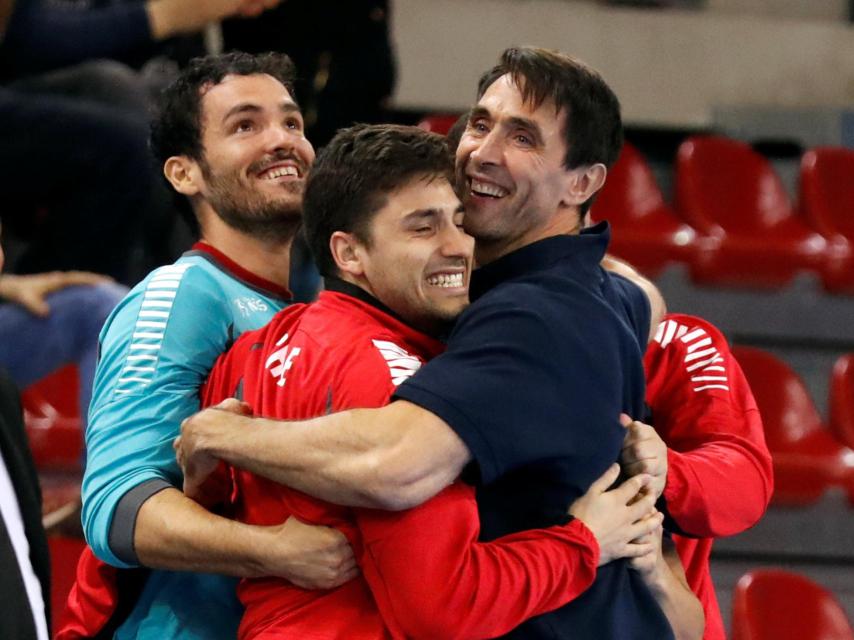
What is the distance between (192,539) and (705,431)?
98cm

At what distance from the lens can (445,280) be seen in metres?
2.38

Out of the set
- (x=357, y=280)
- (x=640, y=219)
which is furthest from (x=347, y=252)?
(x=640, y=219)

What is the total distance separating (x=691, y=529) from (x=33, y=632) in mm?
1085

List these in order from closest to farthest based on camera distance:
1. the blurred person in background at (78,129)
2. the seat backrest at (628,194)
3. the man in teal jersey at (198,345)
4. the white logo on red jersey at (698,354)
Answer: the man in teal jersey at (198,345) → the white logo on red jersey at (698,354) → the blurred person in background at (78,129) → the seat backrest at (628,194)

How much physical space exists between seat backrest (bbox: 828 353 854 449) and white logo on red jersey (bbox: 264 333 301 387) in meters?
3.64

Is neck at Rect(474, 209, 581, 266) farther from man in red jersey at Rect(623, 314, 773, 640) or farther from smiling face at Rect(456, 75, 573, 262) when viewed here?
man in red jersey at Rect(623, 314, 773, 640)

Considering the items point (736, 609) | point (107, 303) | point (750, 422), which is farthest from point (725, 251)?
point (750, 422)

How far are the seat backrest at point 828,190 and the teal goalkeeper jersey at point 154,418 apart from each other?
432 centimetres

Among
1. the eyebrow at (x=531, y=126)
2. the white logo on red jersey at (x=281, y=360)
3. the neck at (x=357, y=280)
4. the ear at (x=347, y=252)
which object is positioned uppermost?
the eyebrow at (x=531, y=126)

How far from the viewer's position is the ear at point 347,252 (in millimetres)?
2381

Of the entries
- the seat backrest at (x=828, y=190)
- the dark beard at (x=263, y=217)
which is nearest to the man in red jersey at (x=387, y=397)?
the dark beard at (x=263, y=217)

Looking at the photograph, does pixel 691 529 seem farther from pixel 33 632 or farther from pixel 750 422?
pixel 33 632

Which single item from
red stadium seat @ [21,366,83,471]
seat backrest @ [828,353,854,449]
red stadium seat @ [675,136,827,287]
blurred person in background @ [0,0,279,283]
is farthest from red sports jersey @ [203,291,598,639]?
red stadium seat @ [675,136,827,287]

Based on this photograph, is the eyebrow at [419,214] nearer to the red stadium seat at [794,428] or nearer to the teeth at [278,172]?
the teeth at [278,172]
